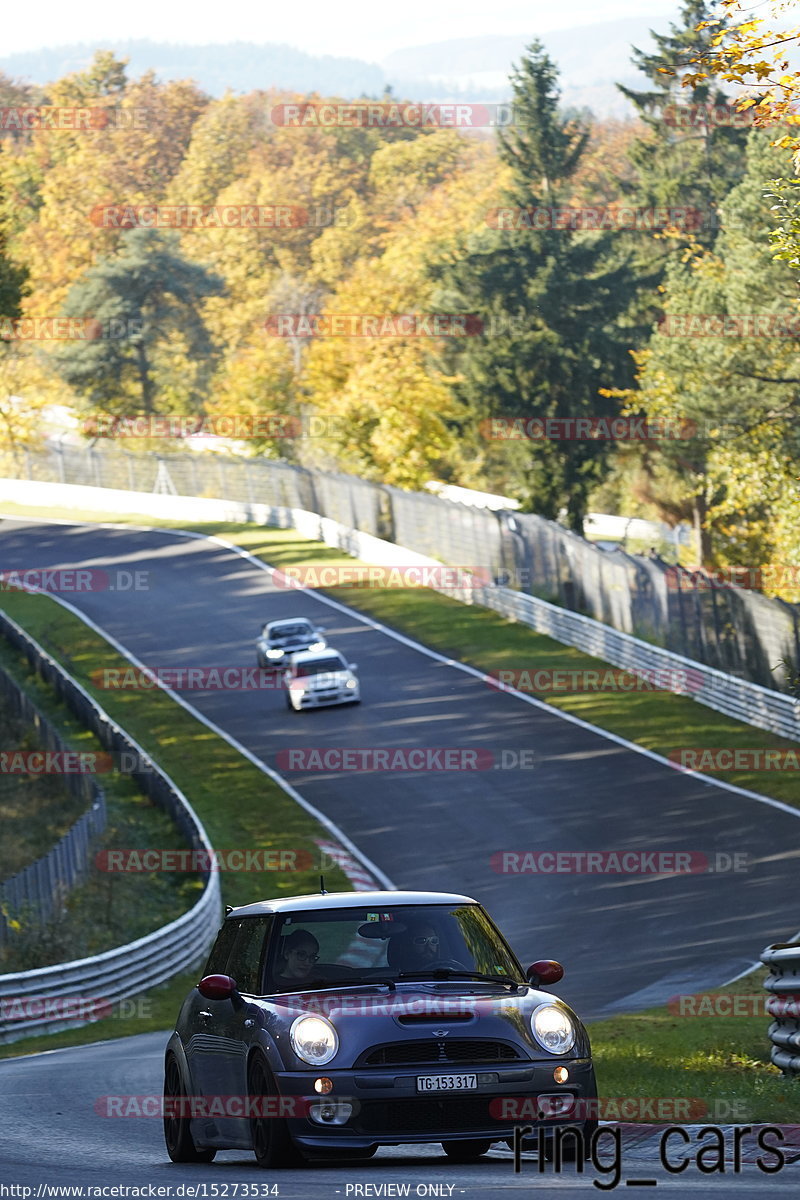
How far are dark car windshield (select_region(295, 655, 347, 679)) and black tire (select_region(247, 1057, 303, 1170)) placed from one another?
34544 millimetres

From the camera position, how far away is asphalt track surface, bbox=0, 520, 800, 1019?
79.0 ft

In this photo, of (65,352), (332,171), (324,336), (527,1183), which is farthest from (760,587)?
(332,171)

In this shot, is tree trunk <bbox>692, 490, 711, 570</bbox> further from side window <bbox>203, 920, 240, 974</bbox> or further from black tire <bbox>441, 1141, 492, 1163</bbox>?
black tire <bbox>441, 1141, 492, 1163</bbox>

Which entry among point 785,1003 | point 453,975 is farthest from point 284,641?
point 453,975

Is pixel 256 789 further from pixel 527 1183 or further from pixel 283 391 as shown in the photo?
pixel 283 391

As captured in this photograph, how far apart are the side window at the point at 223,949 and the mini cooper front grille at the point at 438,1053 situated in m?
1.77

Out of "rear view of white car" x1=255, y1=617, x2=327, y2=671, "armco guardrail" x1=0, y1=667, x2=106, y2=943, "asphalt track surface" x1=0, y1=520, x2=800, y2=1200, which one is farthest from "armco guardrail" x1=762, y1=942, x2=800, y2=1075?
"rear view of white car" x1=255, y1=617, x2=327, y2=671

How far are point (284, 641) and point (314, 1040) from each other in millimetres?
38951

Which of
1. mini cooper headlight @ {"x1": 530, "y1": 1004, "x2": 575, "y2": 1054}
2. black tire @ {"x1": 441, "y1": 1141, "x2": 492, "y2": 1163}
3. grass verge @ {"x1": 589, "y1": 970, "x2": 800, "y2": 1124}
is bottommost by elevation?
grass verge @ {"x1": 589, "y1": 970, "x2": 800, "y2": 1124}

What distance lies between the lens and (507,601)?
A: 5206cm

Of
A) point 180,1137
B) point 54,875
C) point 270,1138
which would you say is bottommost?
point 54,875

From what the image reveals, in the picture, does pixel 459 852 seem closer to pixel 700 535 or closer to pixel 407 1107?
pixel 407 1107

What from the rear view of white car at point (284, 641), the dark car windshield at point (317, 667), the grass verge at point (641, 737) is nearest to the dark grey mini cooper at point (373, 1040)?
the grass verge at point (641, 737)

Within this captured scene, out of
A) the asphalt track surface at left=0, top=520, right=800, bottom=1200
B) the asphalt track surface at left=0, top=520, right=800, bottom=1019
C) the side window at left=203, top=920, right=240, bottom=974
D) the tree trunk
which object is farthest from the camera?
the tree trunk
